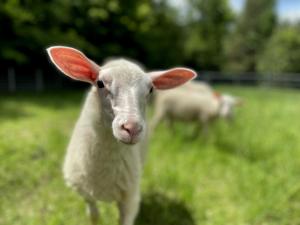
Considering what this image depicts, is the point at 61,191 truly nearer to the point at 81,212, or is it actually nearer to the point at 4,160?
the point at 81,212

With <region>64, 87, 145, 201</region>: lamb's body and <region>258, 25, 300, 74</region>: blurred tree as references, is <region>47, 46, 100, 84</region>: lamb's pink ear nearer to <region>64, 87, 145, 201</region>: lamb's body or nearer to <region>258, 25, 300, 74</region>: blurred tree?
<region>64, 87, 145, 201</region>: lamb's body

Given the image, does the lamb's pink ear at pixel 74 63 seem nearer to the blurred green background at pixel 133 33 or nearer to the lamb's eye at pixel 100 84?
the lamb's eye at pixel 100 84

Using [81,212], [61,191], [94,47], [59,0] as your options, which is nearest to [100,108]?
[81,212]

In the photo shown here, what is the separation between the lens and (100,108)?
299 cm

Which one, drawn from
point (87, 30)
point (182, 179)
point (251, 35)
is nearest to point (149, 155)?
point (182, 179)

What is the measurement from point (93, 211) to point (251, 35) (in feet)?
153

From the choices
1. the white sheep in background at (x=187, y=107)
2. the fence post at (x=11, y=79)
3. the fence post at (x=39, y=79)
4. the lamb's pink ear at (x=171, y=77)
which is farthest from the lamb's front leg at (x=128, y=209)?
the fence post at (x=39, y=79)

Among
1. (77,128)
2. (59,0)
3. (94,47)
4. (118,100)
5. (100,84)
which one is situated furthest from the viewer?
(94,47)

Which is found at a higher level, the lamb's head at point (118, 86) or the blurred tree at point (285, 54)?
the lamb's head at point (118, 86)

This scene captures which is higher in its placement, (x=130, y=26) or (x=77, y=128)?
(x=77, y=128)

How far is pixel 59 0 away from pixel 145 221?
48.9 ft

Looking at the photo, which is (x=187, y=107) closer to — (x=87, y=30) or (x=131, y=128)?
(x=131, y=128)

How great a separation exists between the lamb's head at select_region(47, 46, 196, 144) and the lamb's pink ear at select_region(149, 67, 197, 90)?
0.06m

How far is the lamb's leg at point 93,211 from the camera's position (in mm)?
3477
